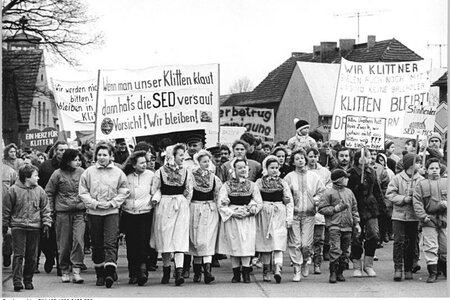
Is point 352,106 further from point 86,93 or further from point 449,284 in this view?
point 86,93

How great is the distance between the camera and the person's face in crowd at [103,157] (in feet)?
41.9

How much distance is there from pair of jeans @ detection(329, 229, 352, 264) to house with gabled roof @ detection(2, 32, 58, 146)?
18.0 m

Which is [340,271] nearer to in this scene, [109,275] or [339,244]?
[339,244]

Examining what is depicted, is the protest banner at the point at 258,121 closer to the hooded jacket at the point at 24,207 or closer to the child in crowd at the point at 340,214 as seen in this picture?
the child in crowd at the point at 340,214

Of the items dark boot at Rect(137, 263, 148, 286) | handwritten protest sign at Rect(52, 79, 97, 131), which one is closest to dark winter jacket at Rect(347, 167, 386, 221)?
dark boot at Rect(137, 263, 148, 286)

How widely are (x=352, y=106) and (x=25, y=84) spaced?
36.1 metres

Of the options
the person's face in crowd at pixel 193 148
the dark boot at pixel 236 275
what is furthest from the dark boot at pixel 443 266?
the person's face in crowd at pixel 193 148

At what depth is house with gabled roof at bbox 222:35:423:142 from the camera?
56.7 metres

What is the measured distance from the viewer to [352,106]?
15.4 meters

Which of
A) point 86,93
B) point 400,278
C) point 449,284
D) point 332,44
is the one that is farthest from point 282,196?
point 332,44

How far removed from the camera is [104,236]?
1280cm

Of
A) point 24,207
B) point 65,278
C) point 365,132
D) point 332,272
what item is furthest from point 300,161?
point 24,207

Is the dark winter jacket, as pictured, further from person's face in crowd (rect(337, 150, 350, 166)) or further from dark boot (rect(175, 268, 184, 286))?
dark boot (rect(175, 268, 184, 286))

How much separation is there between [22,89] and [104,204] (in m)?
37.5
